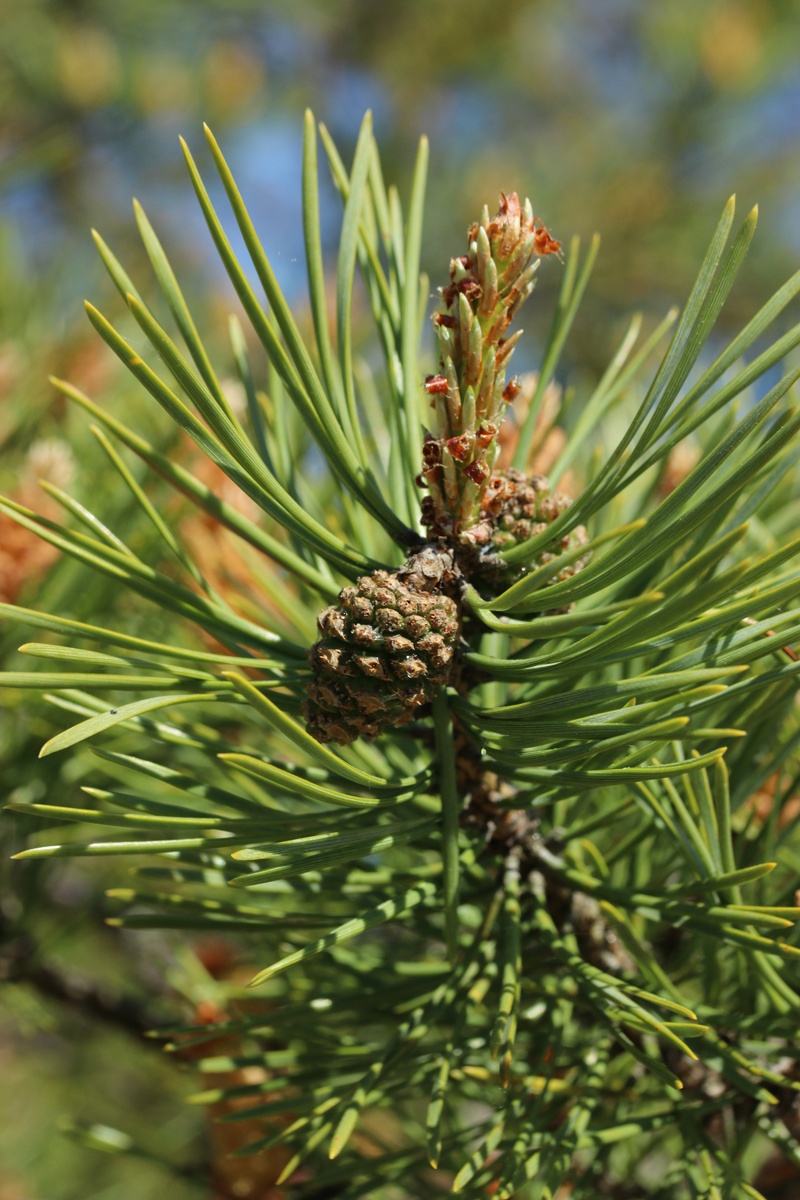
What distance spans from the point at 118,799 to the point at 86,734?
0.26ft

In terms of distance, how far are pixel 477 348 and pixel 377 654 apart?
4.6 inches

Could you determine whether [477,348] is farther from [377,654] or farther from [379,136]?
[379,136]

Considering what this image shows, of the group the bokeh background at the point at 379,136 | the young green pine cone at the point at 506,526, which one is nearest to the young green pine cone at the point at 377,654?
the young green pine cone at the point at 506,526

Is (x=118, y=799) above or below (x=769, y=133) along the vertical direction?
below

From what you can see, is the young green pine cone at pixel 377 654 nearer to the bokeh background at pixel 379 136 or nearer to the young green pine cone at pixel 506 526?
the young green pine cone at pixel 506 526

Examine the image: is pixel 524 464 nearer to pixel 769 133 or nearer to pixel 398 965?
pixel 398 965

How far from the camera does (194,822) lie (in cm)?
32

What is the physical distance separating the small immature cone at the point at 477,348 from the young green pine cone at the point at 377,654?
0.04 metres

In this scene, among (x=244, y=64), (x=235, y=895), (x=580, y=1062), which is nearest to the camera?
(x=580, y=1062)

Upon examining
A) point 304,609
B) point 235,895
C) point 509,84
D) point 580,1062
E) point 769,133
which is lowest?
point 580,1062

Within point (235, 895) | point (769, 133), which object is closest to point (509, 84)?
point (769, 133)

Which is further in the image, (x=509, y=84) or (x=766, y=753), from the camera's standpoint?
(x=509, y=84)

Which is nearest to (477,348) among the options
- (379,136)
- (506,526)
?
(506,526)

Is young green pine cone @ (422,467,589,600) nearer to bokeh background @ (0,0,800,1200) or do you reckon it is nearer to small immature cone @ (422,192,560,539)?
small immature cone @ (422,192,560,539)
